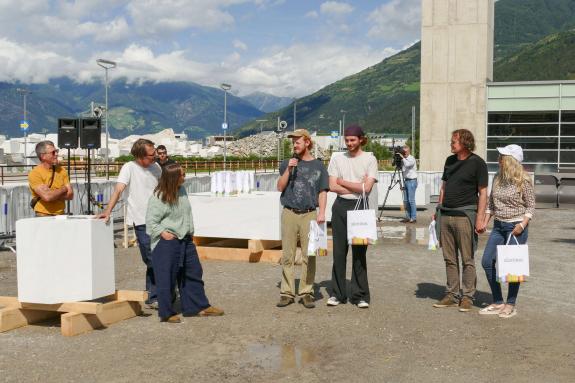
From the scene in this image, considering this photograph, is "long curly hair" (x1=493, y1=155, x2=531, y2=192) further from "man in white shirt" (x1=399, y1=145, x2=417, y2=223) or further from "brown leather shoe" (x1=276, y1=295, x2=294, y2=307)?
"man in white shirt" (x1=399, y1=145, x2=417, y2=223)

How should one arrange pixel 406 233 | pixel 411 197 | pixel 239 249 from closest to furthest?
1. pixel 239 249
2. pixel 406 233
3. pixel 411 197

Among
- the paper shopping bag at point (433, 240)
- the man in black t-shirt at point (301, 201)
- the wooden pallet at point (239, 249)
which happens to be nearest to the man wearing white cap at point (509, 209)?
the paper shopping bag at point (433, 240)

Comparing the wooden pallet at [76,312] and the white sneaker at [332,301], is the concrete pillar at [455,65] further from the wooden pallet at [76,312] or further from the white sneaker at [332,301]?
the wooden pallet at [76,312]

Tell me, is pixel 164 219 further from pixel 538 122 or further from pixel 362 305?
pixel 538 122

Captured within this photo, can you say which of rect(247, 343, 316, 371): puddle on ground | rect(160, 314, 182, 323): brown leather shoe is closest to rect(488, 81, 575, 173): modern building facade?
rect(160, 314, 182, 323): brown leather shoe

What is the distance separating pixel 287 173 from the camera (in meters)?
7.37

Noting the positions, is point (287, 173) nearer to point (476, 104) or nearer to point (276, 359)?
point (276, 359)

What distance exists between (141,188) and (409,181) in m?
9.98

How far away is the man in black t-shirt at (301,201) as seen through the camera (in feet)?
24.5

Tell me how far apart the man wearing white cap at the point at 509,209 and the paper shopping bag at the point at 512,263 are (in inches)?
5.9

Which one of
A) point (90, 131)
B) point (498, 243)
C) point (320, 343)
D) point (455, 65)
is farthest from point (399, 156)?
point (455, 65)

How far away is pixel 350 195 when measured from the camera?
753 centimetres

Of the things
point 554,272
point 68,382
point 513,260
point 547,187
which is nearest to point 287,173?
point 513,260

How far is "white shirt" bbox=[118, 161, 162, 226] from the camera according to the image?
7.44 meters
